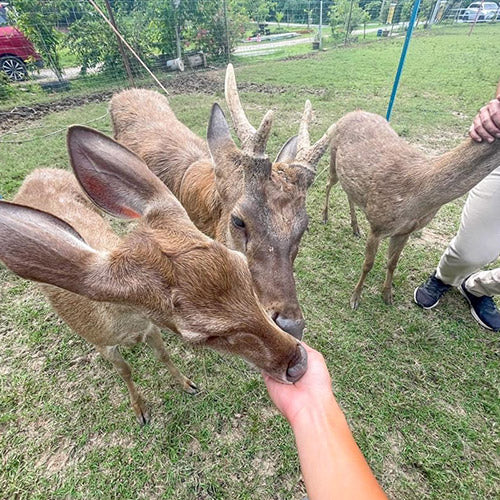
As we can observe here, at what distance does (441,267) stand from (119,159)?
149 inches

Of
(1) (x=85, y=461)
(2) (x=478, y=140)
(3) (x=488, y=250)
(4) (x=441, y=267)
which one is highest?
(2) (x=478, y=140)

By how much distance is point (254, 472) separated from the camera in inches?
105

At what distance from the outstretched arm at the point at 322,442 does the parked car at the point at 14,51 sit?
1412 cm

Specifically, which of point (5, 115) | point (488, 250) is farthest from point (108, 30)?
point (488, 250)

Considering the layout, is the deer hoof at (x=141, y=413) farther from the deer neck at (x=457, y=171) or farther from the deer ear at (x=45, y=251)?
the deer neck at (x=457, y=171)

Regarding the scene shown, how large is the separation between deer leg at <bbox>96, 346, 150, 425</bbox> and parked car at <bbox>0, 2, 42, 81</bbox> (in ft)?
42.4

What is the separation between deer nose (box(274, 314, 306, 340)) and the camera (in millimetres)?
2131

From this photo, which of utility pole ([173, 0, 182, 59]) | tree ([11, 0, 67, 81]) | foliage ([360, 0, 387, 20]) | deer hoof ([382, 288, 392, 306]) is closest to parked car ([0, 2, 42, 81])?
tree ([11, 0, 67, 81])

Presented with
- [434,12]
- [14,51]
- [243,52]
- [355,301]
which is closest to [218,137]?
[355,301]

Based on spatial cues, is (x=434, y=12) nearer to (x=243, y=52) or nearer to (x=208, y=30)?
(x=243, y=52)

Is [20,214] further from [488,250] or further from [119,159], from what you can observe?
[488,250]

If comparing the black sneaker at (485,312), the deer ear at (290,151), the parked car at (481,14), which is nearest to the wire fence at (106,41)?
the deer ear at (290,151)

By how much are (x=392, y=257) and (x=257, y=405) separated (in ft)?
7.73

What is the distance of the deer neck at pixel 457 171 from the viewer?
2.72 metres
